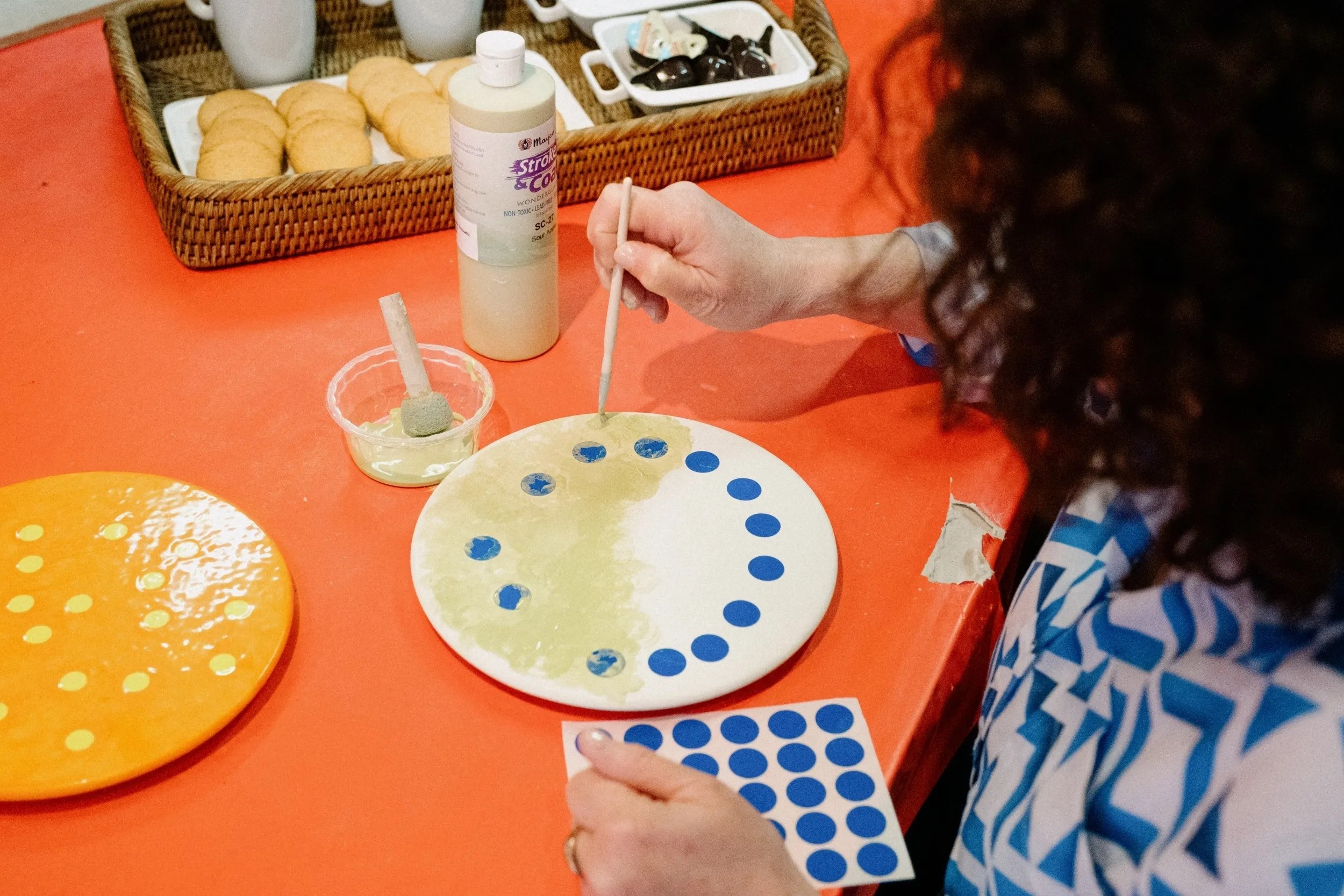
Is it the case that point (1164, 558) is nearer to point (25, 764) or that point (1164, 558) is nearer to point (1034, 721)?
point (1034, 721)

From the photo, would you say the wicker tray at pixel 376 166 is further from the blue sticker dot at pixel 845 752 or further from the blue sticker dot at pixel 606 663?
the blue sticker dot at pixel 845 752

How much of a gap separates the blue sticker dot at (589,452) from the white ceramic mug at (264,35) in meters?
0.69

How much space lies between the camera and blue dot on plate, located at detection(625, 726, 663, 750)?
2.24ft

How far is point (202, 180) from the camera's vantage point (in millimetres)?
988

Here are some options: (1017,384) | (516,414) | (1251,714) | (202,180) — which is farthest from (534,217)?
(1251,714)

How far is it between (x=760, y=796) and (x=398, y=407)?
475mm

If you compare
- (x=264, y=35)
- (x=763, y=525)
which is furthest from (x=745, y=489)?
(x=264, y=35)

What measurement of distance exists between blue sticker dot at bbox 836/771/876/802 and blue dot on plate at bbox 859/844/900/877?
0.03m

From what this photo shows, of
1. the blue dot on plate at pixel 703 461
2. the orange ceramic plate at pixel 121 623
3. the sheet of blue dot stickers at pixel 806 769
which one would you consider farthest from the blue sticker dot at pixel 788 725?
the orange ceramic plate at pixel 121 623

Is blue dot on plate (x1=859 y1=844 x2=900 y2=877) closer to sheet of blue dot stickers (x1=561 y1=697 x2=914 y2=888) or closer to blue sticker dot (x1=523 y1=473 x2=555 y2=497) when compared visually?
sheet of blue dot stickers (x1=561 y1=697 x2=914 y2=888)

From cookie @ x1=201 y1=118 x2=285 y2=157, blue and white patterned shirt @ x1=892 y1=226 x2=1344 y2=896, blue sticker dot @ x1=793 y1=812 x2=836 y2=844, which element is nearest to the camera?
blue and white patterned shirt @ x1=892 y1=226 x2=1344 y2=896

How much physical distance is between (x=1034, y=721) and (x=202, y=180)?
0.85 metres

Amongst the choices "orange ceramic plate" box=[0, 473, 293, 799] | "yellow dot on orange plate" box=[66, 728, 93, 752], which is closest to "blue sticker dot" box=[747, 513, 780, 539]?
"orange ceramic plate" box=[0, 473, 293, 799]

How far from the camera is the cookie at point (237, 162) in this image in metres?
1.05
